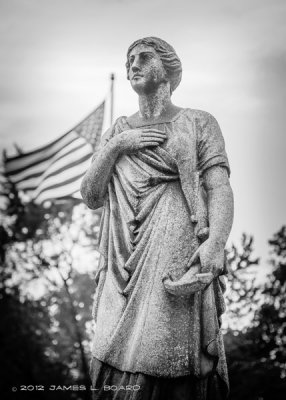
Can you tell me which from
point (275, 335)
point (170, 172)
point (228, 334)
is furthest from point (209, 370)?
point (275, 335)

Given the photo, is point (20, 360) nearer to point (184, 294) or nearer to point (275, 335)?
point (275, 335)

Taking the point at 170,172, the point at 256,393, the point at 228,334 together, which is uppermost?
the point at 170,172

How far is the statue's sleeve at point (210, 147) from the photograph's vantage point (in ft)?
21.4

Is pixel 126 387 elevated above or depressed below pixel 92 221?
below

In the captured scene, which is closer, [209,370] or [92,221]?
[209,370]

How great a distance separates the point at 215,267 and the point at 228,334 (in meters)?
13.7

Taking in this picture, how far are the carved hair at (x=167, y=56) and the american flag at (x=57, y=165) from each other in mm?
8093

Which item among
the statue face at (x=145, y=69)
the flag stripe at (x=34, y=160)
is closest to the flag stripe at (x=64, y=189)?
the flag stripe at (x=34, y=160)

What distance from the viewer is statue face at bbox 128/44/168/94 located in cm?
693

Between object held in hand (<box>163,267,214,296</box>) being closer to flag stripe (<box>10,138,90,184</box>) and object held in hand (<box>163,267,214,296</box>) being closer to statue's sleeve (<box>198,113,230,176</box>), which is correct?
statue's sleeve (<box>198,113,230,176</box>)

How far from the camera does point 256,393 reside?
17406 mm

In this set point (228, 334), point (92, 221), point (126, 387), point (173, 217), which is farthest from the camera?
point (92, 221)

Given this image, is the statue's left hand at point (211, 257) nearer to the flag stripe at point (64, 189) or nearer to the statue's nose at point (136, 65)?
the statue's nose at point (136, 65)

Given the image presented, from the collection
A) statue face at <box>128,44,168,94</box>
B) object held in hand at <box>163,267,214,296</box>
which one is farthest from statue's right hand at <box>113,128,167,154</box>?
object held in hand at <box>163,267,214,296</box>
